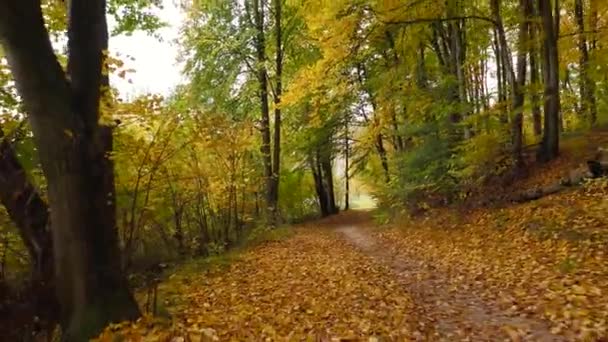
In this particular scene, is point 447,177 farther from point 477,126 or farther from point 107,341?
point 107,341

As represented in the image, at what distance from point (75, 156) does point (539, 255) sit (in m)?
6.27

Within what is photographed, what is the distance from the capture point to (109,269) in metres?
4.43

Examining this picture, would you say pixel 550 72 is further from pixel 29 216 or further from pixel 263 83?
pixel 29 216

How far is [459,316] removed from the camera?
5062 millimetres

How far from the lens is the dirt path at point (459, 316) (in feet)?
14.2

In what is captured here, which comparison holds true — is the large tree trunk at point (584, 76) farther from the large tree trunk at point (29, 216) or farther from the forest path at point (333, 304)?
the large tree trunk at point (29, 216)

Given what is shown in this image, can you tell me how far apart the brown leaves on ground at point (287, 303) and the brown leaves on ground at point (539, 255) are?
116 cm

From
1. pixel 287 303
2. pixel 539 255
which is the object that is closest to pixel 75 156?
pixel 287 303

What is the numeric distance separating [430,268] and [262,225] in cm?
782

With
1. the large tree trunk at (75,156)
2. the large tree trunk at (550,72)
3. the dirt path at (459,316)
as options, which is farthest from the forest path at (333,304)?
the large tree trunk at (550,72)

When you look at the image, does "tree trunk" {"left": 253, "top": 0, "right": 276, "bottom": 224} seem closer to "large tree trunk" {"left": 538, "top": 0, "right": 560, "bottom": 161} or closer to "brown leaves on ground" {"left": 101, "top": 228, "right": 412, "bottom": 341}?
"brown leaves on ground" {"left": 101, "top": 228, "right": 412, "bottom": 341}

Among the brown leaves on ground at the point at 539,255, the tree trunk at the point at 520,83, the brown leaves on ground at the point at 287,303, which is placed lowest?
the brown leaves on ground at the point at 287,303

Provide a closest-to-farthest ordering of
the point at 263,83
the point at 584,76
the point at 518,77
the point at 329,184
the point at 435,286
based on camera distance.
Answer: the point at 435,286
the point at 518,77
the point at 584,76
the point at 263,83
the point at 329,184

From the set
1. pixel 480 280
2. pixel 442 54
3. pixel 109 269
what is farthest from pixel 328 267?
pixel 442 54
